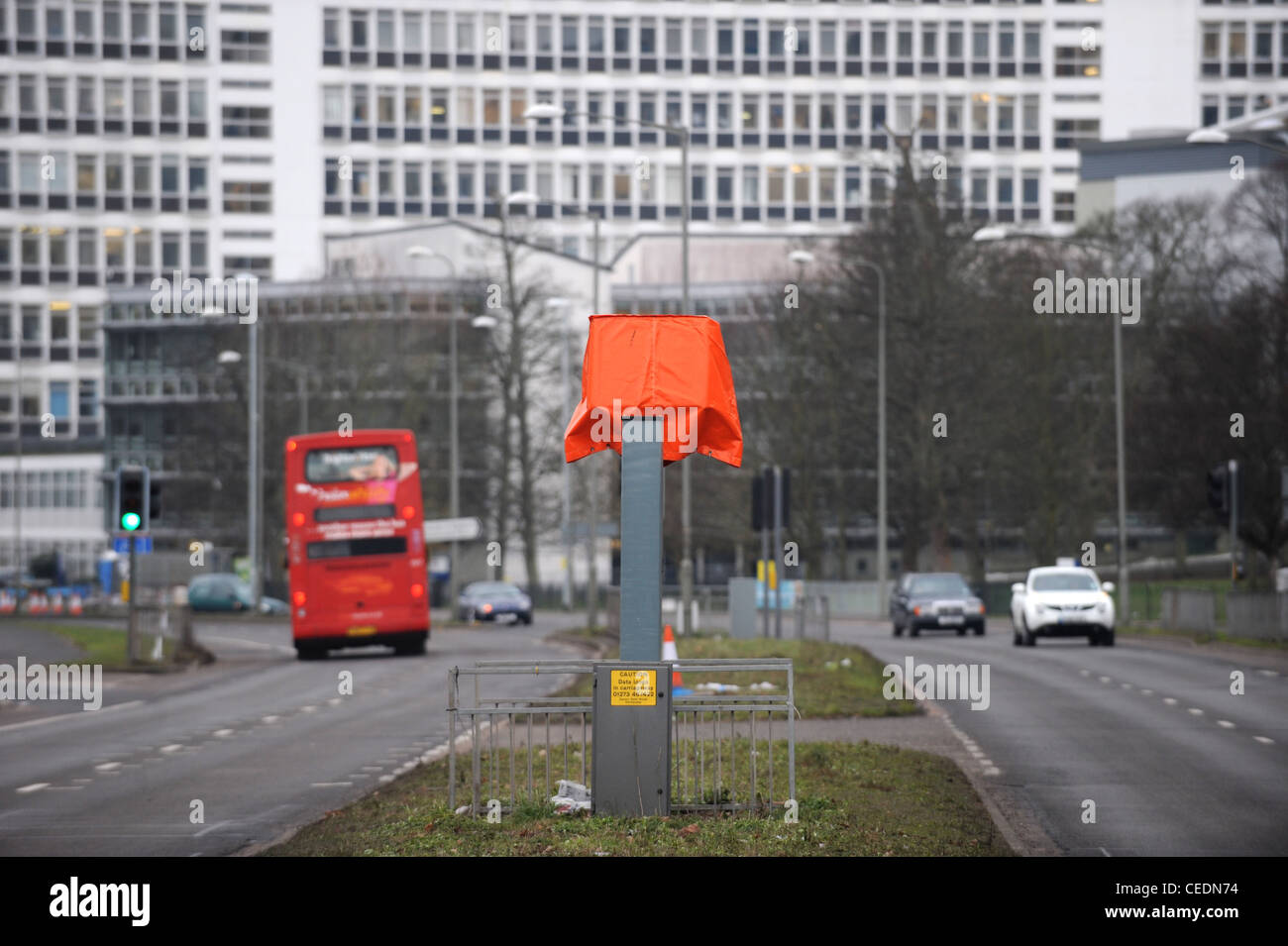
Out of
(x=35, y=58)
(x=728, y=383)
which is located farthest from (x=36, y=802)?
(x=35, y=58)

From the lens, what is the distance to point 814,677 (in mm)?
26156

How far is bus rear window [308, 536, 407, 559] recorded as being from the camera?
124ft

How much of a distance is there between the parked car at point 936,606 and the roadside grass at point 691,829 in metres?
33.4

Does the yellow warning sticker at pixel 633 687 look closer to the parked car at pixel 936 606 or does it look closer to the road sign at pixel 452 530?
the parked car at pixel 936 606

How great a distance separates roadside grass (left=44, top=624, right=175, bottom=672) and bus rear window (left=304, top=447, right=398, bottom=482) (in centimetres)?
429

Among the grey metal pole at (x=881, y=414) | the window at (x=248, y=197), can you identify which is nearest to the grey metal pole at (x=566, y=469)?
the grey metal pole at (x=881, y=414)

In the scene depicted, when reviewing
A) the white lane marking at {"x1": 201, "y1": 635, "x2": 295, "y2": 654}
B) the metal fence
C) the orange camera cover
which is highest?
the orange camera cover

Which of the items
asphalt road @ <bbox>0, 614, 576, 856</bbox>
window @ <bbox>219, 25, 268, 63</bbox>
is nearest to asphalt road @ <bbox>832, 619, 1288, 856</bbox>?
asphalt road @ <bbox>0, 614, 576, 856</bbox>

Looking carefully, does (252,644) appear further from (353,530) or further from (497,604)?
(497,604)

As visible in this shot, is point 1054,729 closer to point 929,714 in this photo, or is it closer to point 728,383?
point 929,714

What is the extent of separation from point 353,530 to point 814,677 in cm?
1412

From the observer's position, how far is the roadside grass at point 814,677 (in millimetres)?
22672

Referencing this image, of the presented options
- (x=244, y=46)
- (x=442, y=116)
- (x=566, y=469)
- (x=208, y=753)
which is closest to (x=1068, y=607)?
(x=208, y=753)

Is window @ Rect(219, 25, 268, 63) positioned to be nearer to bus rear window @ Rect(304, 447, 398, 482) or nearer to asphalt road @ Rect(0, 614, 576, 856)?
bus rear window @ Rect(304, 447, 398, 482)
